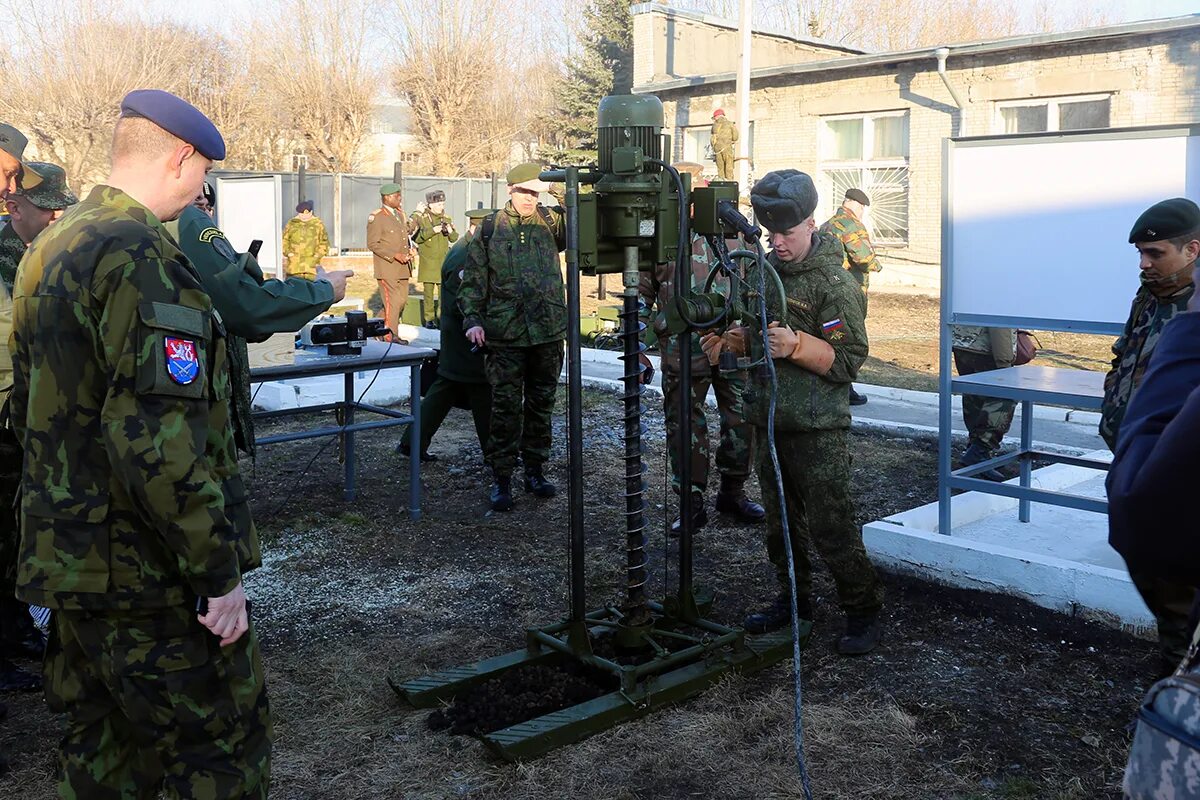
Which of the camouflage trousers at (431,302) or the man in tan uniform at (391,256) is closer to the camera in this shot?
the man in tan uniform at (391,256)

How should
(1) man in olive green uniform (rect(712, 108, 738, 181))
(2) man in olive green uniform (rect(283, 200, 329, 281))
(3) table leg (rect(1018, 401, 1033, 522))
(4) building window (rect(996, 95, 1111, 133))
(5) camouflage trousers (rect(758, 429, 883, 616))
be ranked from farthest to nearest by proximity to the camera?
1. (1) man in olive green uniform (rect(712, 108, 738, 181))
2. (4) building window (rect(996, 95, 1111, 133))
3. (2) man in olive green uniform (rect(283, 200, 329, 281))
4. (3) table leg (rect(1018, 401, 1033, 522))
5. (5) camouflage trousers (rect(758, 429, 883, 616))

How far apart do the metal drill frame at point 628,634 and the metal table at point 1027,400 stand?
4.54 ft

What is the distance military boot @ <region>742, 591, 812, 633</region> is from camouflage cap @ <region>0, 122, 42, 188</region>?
11.1ft

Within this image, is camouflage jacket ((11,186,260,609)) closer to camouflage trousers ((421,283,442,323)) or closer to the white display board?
the white display board

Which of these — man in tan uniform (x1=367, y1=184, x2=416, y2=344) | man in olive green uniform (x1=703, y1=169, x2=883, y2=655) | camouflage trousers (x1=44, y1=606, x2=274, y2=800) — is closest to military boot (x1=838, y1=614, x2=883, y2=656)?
man in olive green uniform (x1=703, y1=169, x2=883, y2=655)

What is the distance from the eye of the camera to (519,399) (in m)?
6.75

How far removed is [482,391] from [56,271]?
16.3 feet

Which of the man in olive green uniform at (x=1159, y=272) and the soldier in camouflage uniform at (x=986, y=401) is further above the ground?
the man in olive green uniform at (x=1159, y=272)

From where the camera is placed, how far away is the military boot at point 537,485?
6.93 m

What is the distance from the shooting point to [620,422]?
8984mm

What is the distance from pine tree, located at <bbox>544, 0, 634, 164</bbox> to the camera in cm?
3281

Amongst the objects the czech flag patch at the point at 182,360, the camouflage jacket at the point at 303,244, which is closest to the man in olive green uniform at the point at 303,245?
the camouflage jacket at the point at 303,244

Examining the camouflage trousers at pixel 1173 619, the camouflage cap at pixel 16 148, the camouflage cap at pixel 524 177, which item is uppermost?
the camouflage cap at pixel 524 177

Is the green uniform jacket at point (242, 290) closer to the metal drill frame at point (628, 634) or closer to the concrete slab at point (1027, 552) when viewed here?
the metal drill frame at point (628, 634)
